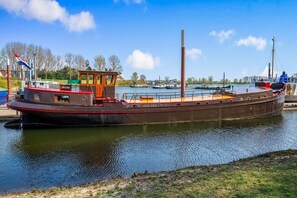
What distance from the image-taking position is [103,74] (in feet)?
61.6

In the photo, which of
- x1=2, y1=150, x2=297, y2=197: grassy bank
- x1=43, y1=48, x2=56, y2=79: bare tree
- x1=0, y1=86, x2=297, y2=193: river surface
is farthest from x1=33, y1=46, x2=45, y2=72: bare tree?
x1=2, y1=150, x2=297, y2=197: grassy bank

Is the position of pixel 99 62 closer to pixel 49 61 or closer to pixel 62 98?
pixel 49 61

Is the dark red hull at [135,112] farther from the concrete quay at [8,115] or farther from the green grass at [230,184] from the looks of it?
the green grass at [230,184]

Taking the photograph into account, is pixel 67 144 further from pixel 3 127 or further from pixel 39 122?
pixel 3 127

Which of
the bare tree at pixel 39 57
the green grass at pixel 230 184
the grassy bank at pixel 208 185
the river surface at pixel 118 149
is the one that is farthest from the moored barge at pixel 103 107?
the bare tree at pixel 39 57

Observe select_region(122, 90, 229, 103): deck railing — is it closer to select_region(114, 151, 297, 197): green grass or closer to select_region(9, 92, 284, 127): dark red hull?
select_region(9, 92, 284, 127): dark red hull

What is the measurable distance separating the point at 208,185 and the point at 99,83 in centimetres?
1400

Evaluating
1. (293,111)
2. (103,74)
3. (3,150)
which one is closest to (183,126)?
(103,74)

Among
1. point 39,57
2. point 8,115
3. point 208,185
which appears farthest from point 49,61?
point 208,185

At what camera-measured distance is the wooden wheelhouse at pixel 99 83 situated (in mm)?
18516

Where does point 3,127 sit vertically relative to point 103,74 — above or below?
below

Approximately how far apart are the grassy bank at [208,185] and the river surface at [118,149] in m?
1.86

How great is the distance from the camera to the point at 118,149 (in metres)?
12.3

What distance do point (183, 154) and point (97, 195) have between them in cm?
601
